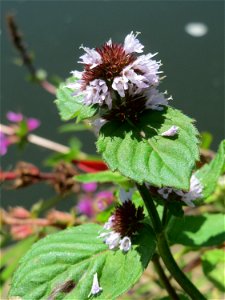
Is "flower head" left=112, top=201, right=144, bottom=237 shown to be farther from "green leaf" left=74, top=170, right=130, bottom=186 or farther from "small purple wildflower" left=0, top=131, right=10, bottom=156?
"small purple wildflower" left=0, top=131, right=10, bottom=156

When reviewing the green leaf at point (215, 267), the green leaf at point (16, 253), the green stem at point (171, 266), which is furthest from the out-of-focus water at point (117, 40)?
the green stem at point (171, 266)

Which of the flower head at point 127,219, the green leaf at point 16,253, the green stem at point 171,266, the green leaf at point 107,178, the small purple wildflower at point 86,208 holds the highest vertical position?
the small purple wildflower at point 86,208

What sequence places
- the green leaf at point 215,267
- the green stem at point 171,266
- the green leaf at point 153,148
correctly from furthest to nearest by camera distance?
the green leaf at point 215,267, the green stem at point 171,266, the green leaf at point 153,148

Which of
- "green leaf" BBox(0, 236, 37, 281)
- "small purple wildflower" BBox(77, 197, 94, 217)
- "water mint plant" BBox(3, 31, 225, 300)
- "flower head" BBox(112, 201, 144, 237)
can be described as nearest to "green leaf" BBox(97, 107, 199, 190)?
"water mint plant" BBox(3, 31, 225, 300)

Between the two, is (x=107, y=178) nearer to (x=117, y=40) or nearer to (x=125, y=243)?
(x=125, y=243)

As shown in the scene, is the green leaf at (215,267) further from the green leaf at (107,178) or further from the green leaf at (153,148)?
the green leaf at (153,148)

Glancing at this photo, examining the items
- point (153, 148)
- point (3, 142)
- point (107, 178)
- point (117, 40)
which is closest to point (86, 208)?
point (3, 142)

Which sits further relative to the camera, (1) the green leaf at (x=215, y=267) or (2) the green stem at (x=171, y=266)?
(1) the green leaf at (x=215, y=267)
